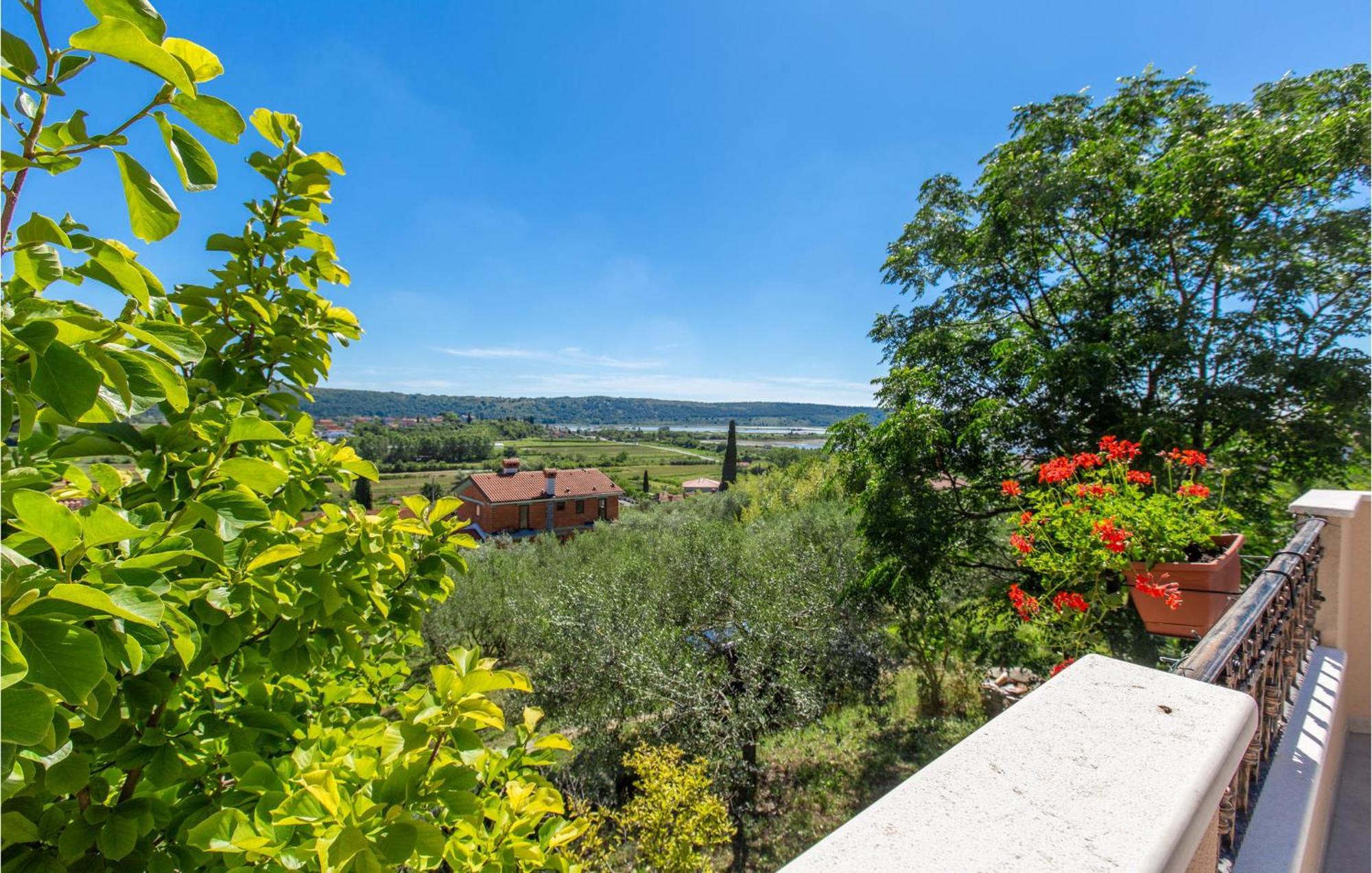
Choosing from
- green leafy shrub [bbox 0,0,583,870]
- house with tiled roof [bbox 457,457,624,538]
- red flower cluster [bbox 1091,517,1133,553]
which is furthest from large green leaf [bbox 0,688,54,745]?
house with tiled roof [bbox 457,457,624,538]

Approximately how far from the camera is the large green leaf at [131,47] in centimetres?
62

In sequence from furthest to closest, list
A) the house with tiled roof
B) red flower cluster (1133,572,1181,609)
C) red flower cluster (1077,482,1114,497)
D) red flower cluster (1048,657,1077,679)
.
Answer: the house with tiled roof < red flower cluster (1077,482,1114,497) < red flower cluster (1133,572,1181,609) < red flower cluster (1048,657,1077,679)

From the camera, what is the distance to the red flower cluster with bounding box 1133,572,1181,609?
2.57 metres

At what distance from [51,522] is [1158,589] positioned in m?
3.70

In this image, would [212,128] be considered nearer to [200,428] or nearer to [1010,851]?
[200,428]

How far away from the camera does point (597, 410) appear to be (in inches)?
4210

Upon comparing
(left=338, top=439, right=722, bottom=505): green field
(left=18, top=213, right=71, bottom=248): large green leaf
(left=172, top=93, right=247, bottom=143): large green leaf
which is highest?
(left=172, top=93, right=247, bottom=143): large green leaf

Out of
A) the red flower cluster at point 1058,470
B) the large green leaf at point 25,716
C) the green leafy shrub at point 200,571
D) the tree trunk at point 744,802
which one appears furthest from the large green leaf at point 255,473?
the tree trunk at point 744,802

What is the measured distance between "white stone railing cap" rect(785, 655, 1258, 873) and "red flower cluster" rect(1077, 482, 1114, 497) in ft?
7.54

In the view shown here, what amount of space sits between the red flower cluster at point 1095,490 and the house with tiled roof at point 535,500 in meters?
30.9

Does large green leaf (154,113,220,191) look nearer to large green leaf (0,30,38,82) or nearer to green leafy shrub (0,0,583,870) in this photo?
green leafy shrub (0,0,583,870)

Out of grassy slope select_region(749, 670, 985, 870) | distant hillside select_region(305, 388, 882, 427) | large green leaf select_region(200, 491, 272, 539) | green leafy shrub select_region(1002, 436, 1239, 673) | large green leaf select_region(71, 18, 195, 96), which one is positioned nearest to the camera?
large green leaf select_region(71, 18, 195, 96)

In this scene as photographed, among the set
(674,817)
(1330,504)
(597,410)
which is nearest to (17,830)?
(1330,504)

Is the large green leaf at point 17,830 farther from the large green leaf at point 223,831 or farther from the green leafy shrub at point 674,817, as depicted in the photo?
the green leafy shrub at point 674,817
